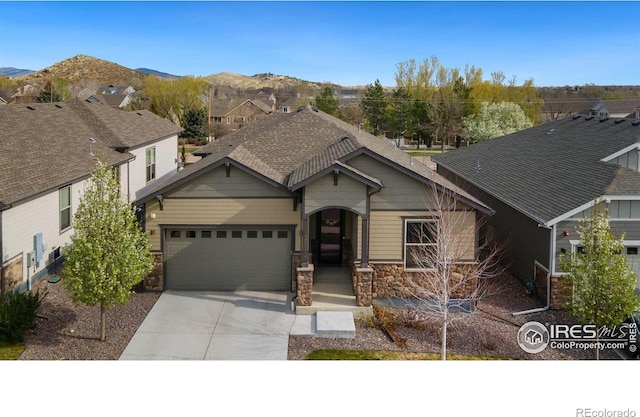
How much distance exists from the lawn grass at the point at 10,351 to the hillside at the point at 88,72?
91.4 metres

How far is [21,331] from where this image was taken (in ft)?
38.8

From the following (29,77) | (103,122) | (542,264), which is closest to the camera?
(542,264)

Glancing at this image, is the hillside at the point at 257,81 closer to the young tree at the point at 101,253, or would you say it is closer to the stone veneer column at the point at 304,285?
the stone veneer column at the point at 304,285

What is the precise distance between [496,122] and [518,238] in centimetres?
3399

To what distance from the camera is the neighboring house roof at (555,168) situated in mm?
15328

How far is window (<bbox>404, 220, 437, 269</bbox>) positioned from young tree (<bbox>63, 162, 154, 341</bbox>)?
22.6ft

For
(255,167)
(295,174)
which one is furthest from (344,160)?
(255,167)

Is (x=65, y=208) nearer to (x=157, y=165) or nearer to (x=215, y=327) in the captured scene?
(x=215, y=327)

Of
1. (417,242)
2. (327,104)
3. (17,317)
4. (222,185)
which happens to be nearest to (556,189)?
(417,242)

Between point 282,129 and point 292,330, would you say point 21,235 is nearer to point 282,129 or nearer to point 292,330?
point 292,330

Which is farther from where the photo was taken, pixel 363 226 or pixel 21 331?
pixel 363 226

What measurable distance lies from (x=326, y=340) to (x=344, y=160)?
15.5 ft

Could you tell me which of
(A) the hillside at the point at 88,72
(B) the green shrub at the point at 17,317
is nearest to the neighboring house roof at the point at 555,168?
(B) the green shrub at the point at 17,317

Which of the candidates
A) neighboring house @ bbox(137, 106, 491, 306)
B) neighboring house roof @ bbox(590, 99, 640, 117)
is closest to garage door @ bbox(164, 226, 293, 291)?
neighboring house @ bbox(137, 106, 491, 306)
